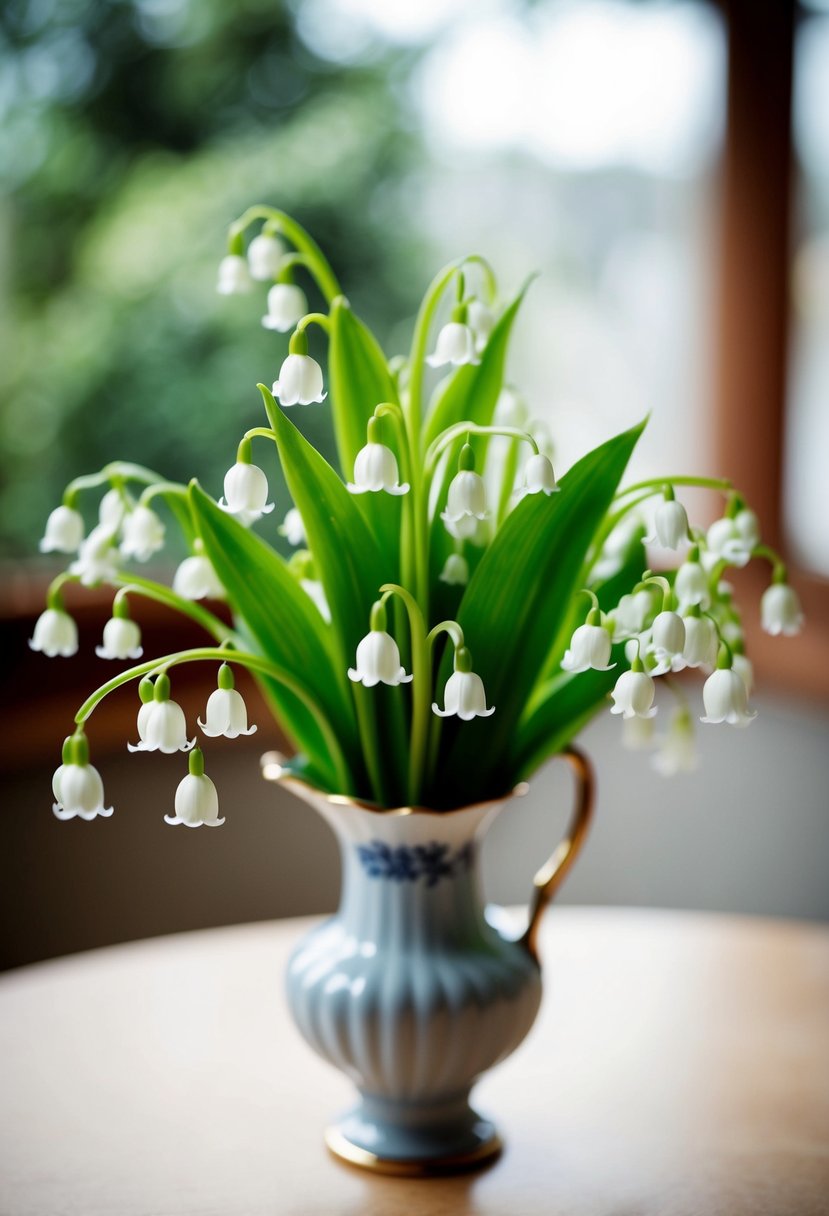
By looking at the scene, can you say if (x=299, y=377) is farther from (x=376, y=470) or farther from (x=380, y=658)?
(x=380, y=658)

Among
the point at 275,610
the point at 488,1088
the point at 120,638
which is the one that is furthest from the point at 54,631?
the point at 488,1088

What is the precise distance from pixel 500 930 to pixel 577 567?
262mm

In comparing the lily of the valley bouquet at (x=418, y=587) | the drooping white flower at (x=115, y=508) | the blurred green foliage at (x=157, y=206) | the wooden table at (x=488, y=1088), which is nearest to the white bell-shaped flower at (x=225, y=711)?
the lily of the valley bouquet at (x=418, y=587)

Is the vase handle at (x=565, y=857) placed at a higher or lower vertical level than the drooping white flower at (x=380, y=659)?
lower

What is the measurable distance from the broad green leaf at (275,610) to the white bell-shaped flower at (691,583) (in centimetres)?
23

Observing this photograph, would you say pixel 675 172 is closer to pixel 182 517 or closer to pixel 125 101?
pixel 125 101

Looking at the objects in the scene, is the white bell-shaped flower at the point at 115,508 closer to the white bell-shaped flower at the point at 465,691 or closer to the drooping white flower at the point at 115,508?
the drooping white flower at the point at 115,508

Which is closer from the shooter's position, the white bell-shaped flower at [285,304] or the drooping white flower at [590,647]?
the drooping white flower at [590,647]

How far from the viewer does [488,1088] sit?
110 cm

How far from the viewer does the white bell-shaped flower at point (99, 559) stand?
39.2 inches

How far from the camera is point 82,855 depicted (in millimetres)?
1998

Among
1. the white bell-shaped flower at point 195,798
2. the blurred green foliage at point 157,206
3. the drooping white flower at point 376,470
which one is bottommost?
the white bell-shaped flower at point 195,798

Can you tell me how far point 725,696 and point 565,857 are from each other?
24 cm

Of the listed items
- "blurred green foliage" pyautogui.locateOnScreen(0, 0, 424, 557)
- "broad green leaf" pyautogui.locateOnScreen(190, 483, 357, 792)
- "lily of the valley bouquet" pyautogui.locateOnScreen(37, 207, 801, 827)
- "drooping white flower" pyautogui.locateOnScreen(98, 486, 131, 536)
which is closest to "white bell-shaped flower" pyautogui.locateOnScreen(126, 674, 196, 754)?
"lily of the valley bouquet" pyautogui.locateOnScreen(37, 207, 801, 827)
